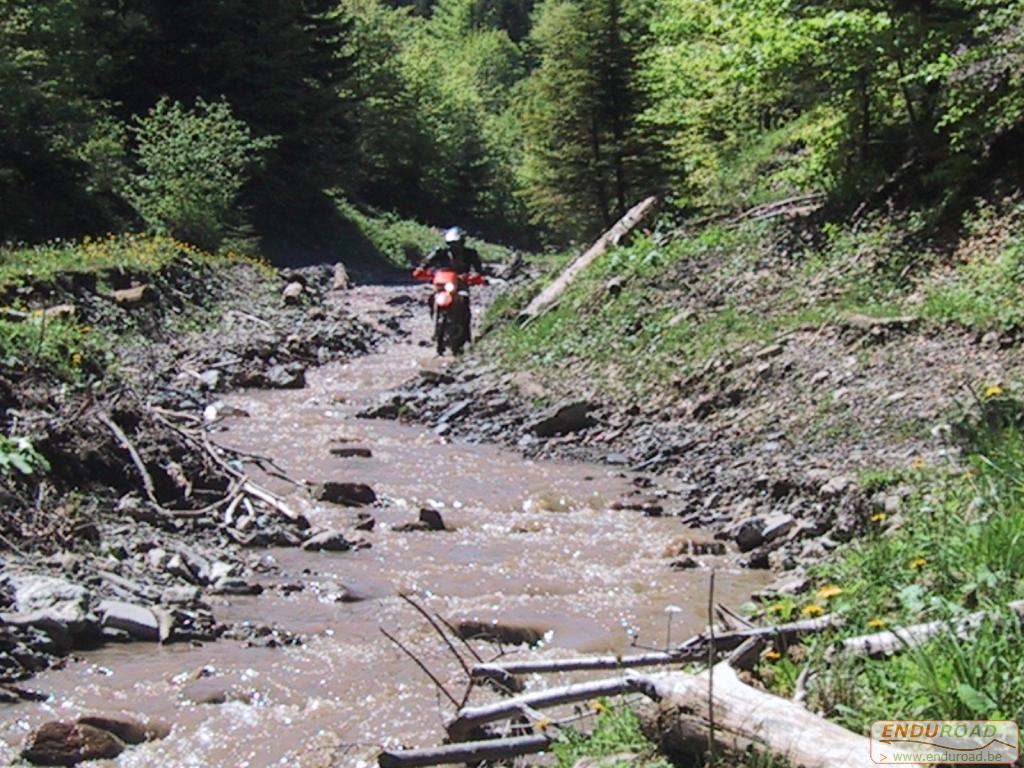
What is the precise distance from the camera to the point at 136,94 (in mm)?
36312

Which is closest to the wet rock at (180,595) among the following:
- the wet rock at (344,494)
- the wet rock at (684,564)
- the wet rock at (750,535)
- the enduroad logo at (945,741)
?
the wet rock at (344,494)

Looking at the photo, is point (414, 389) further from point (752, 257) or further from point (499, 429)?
point (752, 257)

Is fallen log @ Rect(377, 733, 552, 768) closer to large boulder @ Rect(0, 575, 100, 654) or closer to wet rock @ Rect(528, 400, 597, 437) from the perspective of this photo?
large boulder @ Rect(0, 575, 100, 654)

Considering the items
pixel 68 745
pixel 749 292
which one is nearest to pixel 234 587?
pixel 68 745

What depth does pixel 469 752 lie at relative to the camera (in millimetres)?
4254

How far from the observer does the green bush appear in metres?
26.4

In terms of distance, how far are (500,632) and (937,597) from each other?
264 cm

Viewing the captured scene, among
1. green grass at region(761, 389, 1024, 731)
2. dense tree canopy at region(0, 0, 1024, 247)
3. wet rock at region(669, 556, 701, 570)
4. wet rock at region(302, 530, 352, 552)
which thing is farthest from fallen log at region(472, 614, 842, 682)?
dense tree canopy at region(0, 0, 1024, 247)

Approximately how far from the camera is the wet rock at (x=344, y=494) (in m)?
9.84

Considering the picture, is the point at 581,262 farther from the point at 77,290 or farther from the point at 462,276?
the point at 77,290

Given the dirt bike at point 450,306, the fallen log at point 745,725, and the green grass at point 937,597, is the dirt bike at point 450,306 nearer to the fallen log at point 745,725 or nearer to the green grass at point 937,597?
the green grass at point 937,597

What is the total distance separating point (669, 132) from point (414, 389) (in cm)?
1236

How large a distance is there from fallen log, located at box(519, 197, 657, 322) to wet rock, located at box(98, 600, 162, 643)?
11.9 metres

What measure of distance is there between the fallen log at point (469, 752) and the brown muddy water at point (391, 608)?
83cm
